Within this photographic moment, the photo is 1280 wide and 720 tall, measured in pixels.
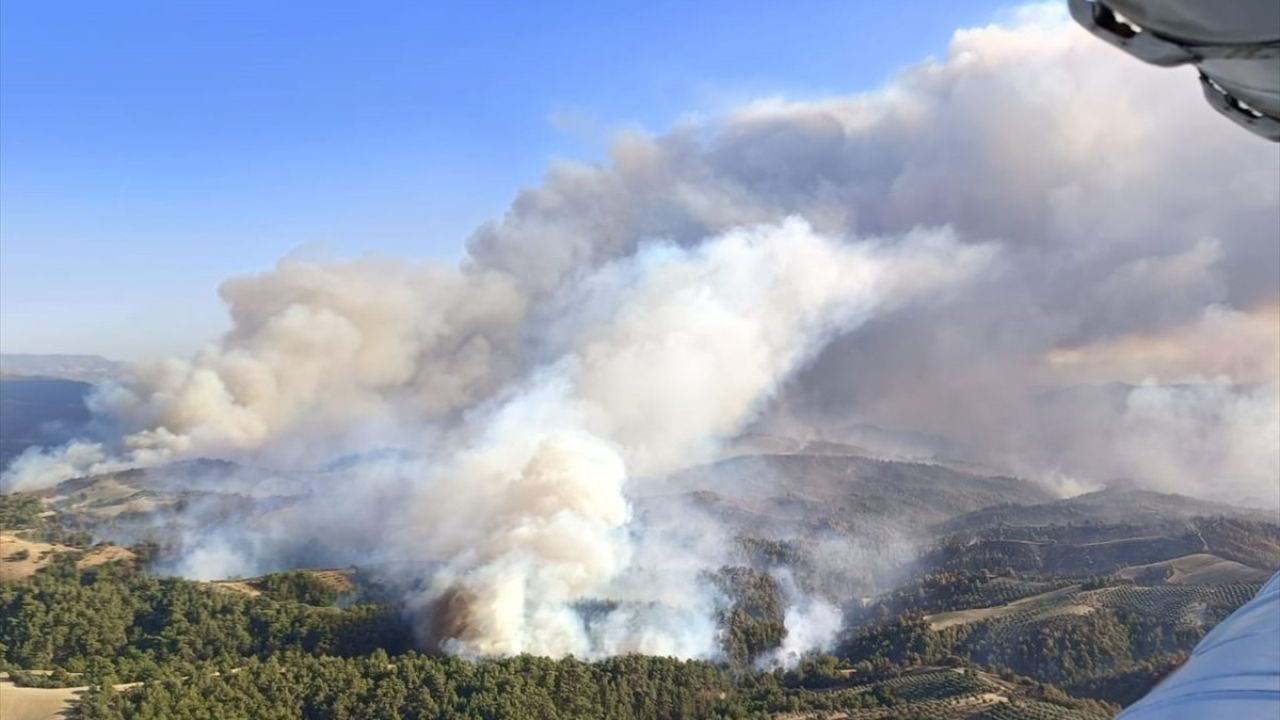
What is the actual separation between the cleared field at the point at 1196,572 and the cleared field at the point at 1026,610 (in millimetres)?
15219

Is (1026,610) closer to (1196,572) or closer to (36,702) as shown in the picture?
(1196,572)

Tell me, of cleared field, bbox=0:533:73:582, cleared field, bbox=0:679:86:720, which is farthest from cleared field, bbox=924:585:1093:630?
cleared field, bbox=0:533:73:582

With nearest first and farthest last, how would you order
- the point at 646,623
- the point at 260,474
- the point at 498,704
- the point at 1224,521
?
the point at 498,704 < the point at 646,623 < the point at 1224,521 < the point at 260,474

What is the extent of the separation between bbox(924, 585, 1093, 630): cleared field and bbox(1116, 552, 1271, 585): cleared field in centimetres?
1522

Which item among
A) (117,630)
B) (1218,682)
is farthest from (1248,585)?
(117,630)

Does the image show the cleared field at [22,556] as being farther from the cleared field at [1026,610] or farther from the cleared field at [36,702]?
the cleared field at [1026,610]

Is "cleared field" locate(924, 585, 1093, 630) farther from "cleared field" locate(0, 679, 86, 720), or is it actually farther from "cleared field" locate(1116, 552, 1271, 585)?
"cleared field" locate(0, 679, 86, 720)

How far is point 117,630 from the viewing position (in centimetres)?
8069

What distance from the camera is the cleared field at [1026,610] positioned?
9569 cm

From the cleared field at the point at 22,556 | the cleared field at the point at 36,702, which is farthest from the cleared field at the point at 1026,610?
the cleared field at the point at 22,556

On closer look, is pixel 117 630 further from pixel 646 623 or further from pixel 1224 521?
pixel 1224 521

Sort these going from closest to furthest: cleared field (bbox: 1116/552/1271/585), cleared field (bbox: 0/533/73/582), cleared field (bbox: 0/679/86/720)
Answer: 1. cleared field (bbox: 0/679/86/720)
2. cleared field (bbox: 0/533/73/582)
3. cleared field (bbox: 1116/552/1271/585)

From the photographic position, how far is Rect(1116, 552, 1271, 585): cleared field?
108 metres

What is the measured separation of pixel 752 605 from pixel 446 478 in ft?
170
